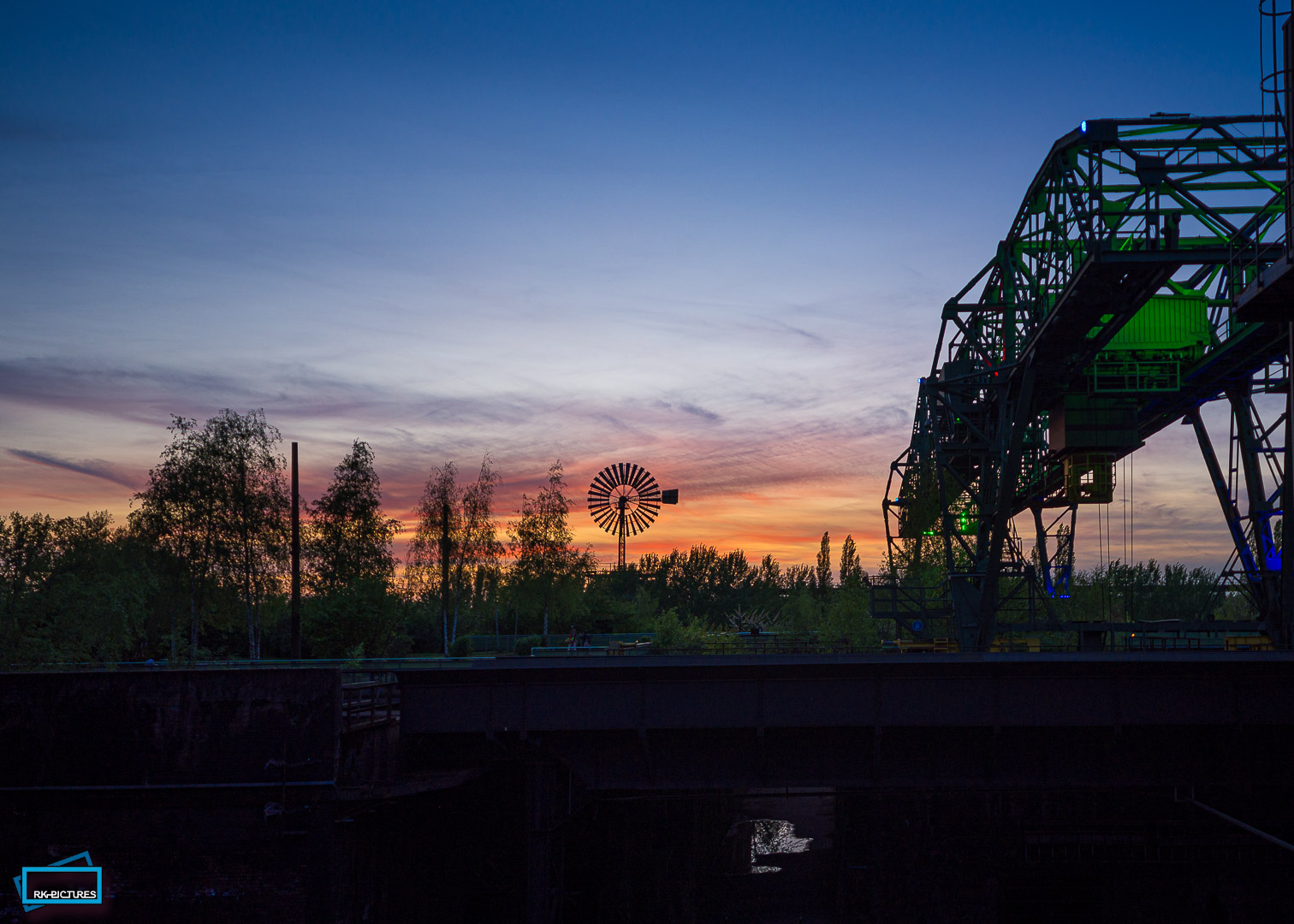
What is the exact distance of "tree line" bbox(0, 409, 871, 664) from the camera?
43125 millimetres

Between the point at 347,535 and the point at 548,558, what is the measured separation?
14693 millimetres

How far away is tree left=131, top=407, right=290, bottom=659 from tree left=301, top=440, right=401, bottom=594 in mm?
4229

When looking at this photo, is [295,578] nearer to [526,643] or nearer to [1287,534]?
[526,643]

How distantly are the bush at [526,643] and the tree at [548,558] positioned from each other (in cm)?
525

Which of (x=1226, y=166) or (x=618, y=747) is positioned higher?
(x=1226, y=166)

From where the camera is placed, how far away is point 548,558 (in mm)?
61562

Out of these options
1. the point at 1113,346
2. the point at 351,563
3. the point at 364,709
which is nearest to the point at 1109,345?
the point at 1113,346

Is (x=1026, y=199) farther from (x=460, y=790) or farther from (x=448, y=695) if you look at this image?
(x=460, y=790)

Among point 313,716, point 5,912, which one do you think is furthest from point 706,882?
point 5,912

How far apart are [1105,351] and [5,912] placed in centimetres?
3494

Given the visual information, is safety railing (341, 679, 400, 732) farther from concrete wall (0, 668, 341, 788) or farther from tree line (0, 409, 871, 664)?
tree line (0, 409, 871, 664)

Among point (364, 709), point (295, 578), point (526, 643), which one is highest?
point (295, 578)

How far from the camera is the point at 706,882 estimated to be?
33.2 meters

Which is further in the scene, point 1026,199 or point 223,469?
point 223,469
